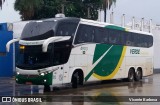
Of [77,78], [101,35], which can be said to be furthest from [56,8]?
[77,78]

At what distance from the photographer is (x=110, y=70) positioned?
960 inches

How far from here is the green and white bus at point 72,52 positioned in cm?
1878

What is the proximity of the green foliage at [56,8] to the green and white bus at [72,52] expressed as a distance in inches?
474

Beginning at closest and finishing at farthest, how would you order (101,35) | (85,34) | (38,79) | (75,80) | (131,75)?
(38,79), (75,80), (85,34), (101,35), (131,75)

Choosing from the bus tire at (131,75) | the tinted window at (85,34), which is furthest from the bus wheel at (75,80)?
the bus tire at (131,75)

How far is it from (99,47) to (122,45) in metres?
3.20

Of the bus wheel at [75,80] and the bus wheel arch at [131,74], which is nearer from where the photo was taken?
the bus wheel at [75,80]

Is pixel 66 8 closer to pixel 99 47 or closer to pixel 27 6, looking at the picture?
pixel 27 6

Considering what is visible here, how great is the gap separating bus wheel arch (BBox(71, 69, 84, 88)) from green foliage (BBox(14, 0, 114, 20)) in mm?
15306

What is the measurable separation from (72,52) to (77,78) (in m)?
1.56

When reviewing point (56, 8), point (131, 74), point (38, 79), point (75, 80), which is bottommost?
point (131, 74)

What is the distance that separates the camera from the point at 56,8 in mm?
42031

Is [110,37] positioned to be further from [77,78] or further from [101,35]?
[77,78]

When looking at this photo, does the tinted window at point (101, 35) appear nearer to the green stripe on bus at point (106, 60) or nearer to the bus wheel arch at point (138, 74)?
the green stripe on bus at point (106, 60)
